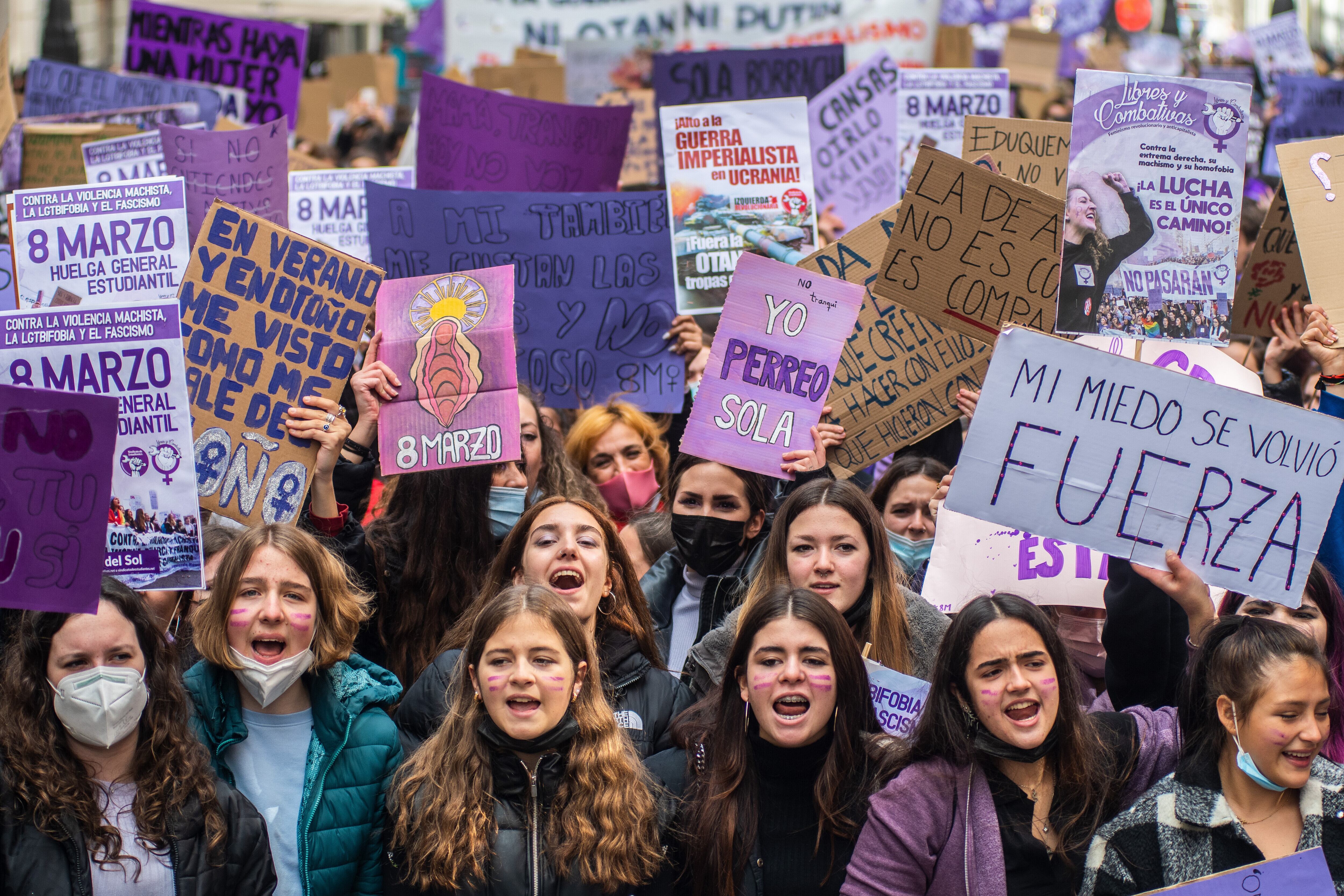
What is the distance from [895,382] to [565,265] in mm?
1680

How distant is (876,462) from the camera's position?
6426 mm

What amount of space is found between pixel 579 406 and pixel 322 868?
2919 mm

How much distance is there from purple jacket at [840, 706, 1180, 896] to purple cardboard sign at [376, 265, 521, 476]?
210 centimetres

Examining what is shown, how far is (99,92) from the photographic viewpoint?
8.95 meters

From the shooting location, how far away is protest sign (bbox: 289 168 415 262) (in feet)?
25.7

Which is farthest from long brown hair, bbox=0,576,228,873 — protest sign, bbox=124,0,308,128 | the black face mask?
protest sign, bbox=124,0,308,128

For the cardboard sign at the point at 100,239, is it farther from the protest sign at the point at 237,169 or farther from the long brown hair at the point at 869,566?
the long brown hair at the point at 869,566

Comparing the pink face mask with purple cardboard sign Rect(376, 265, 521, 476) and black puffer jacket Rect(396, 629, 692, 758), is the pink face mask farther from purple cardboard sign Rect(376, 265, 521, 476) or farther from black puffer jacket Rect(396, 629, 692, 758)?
black puffer jacket Rect(396, 629, 692, 758)

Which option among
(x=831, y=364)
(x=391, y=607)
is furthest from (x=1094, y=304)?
(x=391, y=607)

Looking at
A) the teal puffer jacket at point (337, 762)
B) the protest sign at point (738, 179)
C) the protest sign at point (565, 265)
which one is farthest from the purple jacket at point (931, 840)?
the protest sign at point (738, 179)

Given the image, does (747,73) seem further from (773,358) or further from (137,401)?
(137,401)

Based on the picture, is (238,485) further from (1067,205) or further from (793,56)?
(793,56)

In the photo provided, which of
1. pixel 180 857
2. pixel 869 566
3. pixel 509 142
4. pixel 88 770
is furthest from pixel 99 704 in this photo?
pixel 509 142

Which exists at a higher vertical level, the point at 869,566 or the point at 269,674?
the point at 869,566
